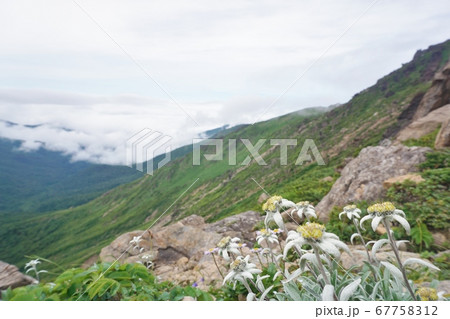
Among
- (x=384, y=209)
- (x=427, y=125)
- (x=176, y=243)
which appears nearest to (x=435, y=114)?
(x=427, y=125)

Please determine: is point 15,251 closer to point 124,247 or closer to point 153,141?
point 153,141

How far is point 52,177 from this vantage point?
9516 millimetres

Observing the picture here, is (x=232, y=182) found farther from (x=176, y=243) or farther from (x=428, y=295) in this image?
(x=428, y=295)

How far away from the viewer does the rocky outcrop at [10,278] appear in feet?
13.4

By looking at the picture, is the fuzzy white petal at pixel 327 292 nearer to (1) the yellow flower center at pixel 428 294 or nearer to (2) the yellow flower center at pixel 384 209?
(2) the yellow flower center at pixel 384 209

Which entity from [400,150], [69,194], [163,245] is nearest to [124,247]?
[163,245]

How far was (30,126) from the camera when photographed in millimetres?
6090

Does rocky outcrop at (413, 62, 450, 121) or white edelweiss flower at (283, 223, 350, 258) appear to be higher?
rocky outcrop at (413, 62, 450, 121)

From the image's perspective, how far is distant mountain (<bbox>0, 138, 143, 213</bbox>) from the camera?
5943 mm

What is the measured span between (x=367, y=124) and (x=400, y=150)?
3355 inches

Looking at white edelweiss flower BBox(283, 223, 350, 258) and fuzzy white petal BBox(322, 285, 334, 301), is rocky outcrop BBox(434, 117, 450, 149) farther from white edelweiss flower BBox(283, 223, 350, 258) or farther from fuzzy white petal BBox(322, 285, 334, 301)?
fuzzy white petal BBox(322, 285, 334, 301)

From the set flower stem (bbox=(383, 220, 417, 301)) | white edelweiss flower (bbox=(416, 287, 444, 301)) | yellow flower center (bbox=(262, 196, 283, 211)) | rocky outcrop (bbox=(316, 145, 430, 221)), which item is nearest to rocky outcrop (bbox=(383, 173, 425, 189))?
rocky outcrop (bbox=(316, 145, 430, 221))

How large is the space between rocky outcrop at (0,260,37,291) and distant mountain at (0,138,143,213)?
1.13 meters

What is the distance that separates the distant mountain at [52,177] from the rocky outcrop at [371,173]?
739 centimetres
